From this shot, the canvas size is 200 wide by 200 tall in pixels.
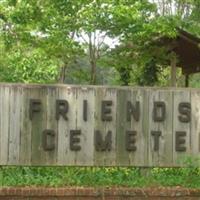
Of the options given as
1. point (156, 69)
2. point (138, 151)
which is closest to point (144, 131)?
point (138, 151)

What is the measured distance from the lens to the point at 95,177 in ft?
24.9

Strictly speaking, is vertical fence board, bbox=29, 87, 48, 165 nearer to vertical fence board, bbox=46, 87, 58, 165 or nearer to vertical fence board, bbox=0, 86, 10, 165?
vertical fence board, bbox=46, 87, 58, 165

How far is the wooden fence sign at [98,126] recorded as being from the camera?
301 inches

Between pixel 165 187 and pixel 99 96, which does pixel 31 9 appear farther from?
pixel 165 187

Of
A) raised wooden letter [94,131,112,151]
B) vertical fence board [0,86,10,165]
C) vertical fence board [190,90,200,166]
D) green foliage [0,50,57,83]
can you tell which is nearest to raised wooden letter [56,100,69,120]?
raised wooden letter [94,131,112,151]

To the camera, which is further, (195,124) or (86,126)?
(195,124)

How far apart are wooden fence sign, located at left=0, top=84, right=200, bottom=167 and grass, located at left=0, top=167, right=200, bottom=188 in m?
0.16

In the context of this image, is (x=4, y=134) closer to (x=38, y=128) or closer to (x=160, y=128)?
(x=38, y=128)

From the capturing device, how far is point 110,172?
8102 millimetres

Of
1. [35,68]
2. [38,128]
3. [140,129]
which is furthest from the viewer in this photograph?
[35,68]

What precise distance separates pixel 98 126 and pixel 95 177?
729mm

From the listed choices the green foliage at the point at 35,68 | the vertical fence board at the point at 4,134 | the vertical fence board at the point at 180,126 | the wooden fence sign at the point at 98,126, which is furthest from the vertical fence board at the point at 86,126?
the green foliage at the point at 35,68

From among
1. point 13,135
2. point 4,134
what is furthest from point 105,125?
point 4,134

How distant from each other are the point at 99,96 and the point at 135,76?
15.6 m
